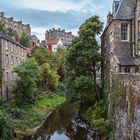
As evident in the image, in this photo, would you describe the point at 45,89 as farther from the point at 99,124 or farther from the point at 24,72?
the point at 99,124

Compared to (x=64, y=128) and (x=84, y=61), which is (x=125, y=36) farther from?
(x=64, y=128)

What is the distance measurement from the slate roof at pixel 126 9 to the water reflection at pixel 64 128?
13562 mm

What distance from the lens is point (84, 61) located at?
125 ft

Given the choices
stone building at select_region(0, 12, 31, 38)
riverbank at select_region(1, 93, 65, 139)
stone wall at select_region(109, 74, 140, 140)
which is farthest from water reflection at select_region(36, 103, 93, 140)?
stone building at select_region(0, 12, 31, 38)

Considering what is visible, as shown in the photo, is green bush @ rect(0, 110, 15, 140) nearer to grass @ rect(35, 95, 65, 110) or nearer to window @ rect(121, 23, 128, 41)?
window @ rect(121, 23, 128, 41)

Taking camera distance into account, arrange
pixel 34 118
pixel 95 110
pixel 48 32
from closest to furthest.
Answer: pixel 95 110 < pixel 34 118 < pixel 48 32

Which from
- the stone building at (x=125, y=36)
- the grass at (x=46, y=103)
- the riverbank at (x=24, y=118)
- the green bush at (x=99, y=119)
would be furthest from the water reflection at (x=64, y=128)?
the stone building at (x=125, y=36)

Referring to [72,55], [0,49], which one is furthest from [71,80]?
[0,49]

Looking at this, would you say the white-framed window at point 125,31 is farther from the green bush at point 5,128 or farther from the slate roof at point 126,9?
the green bush at point 5,128

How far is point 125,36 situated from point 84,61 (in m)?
5.74

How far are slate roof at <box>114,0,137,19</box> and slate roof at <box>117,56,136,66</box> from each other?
4.77 m

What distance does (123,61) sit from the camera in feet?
117

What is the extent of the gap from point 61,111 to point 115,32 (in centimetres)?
1628

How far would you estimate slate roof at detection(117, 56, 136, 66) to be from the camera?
35.0 meters
